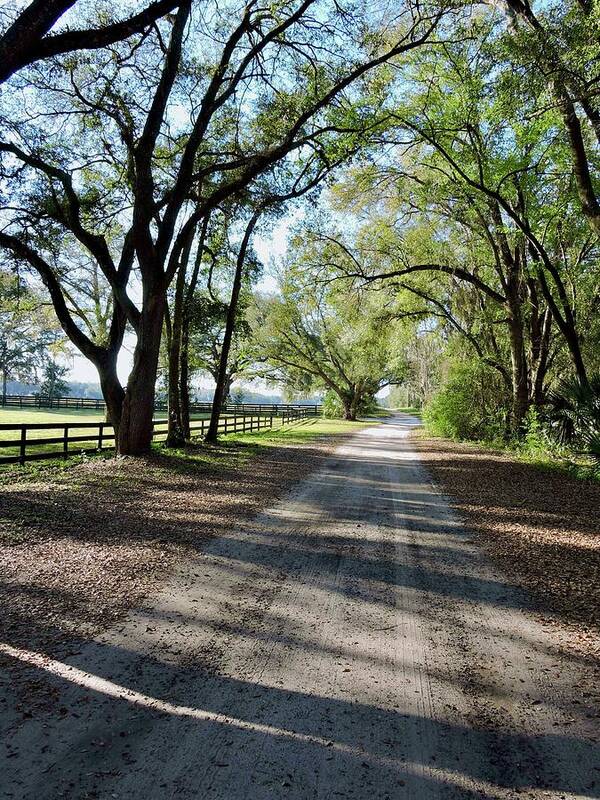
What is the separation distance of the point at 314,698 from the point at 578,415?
12.3 m

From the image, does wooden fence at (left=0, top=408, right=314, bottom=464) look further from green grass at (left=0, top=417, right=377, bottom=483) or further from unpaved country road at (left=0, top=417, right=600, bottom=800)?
unpaved country road at (left=0, top=417, right=600, bottom=800)

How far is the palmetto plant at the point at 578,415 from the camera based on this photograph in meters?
12.0

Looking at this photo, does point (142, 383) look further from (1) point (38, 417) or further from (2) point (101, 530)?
(1) point (38, 417)

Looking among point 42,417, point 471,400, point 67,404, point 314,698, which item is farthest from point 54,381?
point 314,698

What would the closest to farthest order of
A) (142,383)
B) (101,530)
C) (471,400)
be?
(101,530), (142,383), (471,400)

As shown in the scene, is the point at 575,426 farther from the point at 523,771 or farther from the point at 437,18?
the point at 523,771

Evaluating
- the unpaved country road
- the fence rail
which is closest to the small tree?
the fence rail

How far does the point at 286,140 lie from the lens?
1166 cm

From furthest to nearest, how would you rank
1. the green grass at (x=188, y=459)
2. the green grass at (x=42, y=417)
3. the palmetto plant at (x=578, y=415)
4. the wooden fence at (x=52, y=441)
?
the green grass at (x=42, y=417) < the palmetto plant at (x=578, y=415) < the wooden fence at (x=52, y=441) < the green grass at (x=188, y=459)

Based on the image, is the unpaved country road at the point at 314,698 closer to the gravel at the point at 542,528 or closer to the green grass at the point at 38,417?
the gravel at the point at 542,528

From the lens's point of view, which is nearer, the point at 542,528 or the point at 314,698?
the point at 314,698

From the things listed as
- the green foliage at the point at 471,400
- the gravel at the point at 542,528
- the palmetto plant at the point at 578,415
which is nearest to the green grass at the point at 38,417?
the green foliage at the point at 471,400

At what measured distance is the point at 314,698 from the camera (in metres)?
2.92

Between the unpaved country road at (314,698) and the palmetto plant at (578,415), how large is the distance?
848 centimetres
